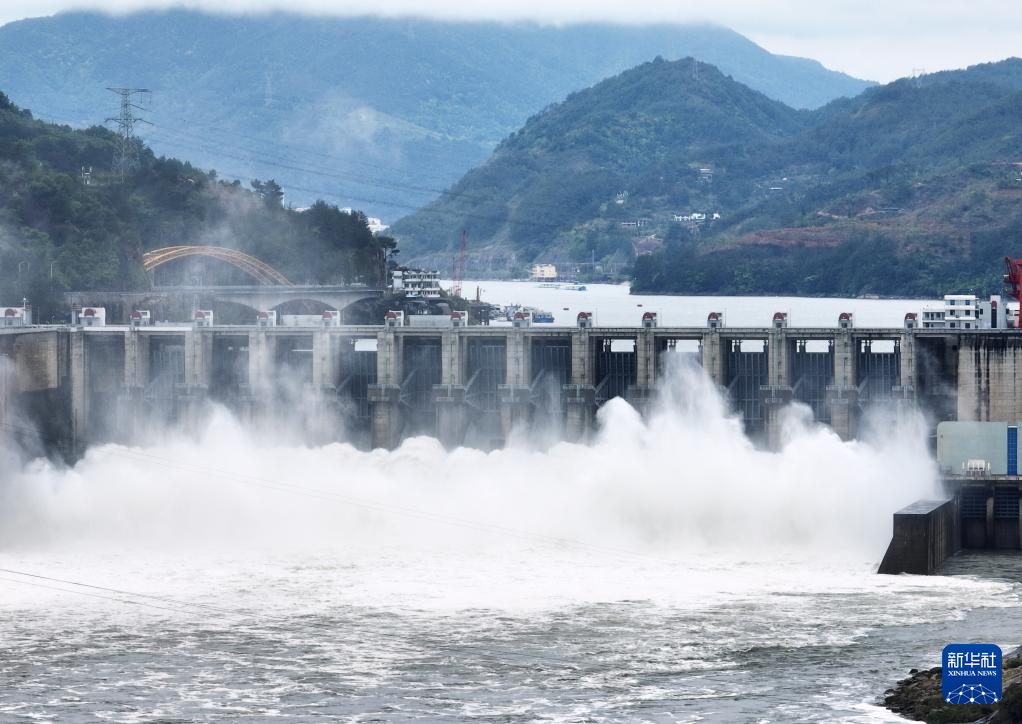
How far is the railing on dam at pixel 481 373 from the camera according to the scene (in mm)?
95812

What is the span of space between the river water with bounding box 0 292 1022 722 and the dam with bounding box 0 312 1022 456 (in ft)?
6.01

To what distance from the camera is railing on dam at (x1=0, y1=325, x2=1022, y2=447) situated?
314ft

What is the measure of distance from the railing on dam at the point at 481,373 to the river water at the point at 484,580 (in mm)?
1677

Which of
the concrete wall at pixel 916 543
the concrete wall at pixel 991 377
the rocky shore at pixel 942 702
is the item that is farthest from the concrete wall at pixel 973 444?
the rocky shore at pixel 942 702

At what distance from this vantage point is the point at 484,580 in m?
79.0

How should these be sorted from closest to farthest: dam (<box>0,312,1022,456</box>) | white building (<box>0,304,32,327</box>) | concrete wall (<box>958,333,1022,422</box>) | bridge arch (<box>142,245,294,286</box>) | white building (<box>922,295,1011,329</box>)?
concrete wall (<box>958,333,1022,422</box>)
dam (<box>0,312,1022,456</box>)
white building (<box>922,295,1011,329</box>)
white building (<box>0,304,32,327</box>)
bridge arch (<box>142,245,294,286</box>)

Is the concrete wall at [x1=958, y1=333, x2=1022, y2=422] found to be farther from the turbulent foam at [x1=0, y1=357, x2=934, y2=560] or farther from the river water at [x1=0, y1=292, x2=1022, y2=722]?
the turbulent foam at [x1=0, y1=357, x2=934, y2=560]

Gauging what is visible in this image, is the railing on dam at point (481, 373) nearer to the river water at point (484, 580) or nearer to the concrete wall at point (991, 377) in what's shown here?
the concrete wall at point (991, 377)

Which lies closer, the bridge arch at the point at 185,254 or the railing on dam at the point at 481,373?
the railing on dam at the point at 481,373

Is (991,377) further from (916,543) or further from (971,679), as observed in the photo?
(971,679)

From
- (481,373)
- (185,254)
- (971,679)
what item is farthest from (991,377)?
(185,254)

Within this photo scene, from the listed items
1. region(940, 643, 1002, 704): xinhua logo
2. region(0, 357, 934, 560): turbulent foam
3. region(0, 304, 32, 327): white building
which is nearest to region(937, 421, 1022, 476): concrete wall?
region(0, 357, 934, 560): turbulent foam

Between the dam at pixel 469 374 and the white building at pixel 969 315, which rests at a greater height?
the white building at pixel 969 315

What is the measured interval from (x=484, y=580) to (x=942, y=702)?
27.2 meters
